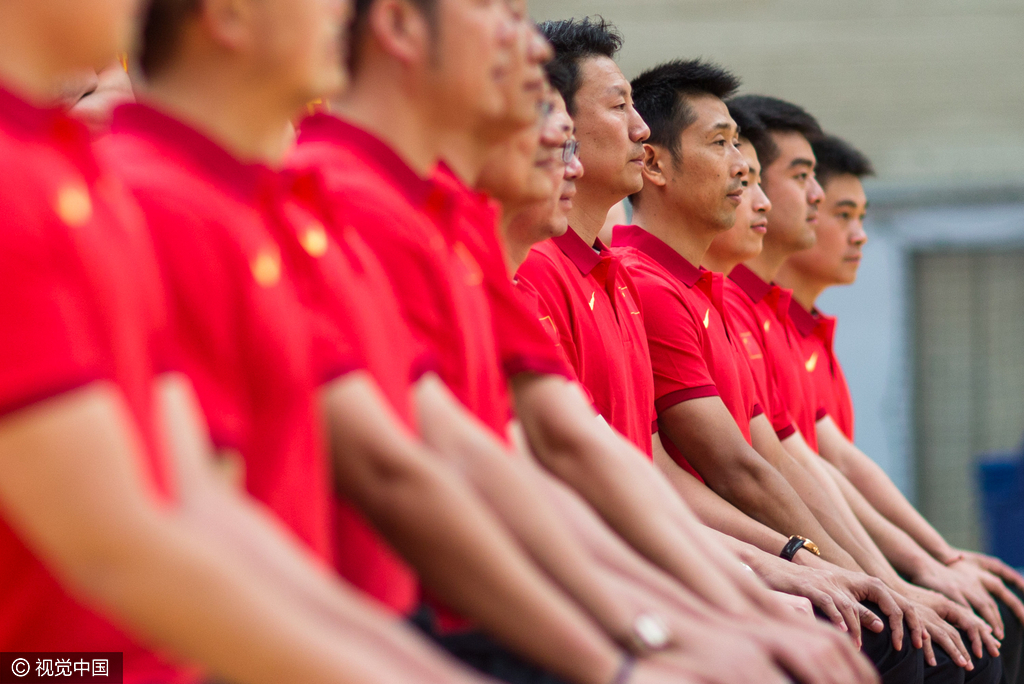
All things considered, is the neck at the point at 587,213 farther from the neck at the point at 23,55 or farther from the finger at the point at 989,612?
the neck at the point at 23,55

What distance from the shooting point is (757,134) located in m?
4.68

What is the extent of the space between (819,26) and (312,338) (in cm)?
765

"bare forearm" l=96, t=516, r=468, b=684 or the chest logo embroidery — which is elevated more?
the chest logo embroidery

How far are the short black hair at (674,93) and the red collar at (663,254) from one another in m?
0.27

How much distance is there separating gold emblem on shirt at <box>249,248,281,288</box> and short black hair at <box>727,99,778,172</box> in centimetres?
346

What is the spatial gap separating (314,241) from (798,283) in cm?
377

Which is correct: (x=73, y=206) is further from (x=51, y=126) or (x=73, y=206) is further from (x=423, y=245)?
(x=423, y=245)

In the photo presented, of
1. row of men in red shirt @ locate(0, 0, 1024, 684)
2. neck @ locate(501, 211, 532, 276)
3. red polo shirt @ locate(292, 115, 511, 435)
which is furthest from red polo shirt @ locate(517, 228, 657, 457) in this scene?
red polo shirt @ locate(292, 115, 511, 435)

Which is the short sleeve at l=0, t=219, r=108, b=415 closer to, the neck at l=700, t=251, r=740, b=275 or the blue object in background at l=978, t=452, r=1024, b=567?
the neck at l=700, t=251, r=740, b=275

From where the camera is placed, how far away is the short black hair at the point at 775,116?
184 inches

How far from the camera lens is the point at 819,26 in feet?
27.7

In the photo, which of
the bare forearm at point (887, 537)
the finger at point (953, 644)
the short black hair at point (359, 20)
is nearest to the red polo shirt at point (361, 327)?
the short black hair at point (359, 20)

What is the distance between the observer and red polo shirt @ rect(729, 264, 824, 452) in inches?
170
